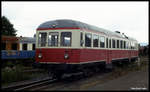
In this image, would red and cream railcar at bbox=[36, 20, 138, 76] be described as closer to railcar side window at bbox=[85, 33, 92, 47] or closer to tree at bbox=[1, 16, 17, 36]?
railcar side window at bbox=[85, 33, 92, 47]

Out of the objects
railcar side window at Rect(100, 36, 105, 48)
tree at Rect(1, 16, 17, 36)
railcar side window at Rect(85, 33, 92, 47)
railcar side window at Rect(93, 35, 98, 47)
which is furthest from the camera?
tree at Rect(1, 16, 17, 36)

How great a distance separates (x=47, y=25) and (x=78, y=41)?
2019 mm

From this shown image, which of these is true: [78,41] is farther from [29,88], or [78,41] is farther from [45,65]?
[29,88]

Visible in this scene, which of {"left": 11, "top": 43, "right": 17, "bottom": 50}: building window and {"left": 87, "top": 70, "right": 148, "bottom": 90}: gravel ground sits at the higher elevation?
{"left": 11, "top": 43, "right": 17, "bottom": 50}: building window

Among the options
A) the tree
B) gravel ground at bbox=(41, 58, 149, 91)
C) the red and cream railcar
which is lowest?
gravel ground at bbox=(41, 58, 149, 91)

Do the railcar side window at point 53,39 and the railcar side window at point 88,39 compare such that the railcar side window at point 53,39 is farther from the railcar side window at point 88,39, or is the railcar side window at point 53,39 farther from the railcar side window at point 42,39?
the railcar side window at point 88,39

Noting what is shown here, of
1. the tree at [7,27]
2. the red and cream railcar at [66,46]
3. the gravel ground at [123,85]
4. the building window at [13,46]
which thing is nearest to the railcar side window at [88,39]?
the red and cream railcar at [66,46]

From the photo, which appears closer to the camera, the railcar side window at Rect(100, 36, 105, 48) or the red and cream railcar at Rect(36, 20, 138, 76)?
the red and cream railcar at Rect(36, 20, 138, 76)

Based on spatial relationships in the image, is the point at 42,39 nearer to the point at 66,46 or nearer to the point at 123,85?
the point at 66,46

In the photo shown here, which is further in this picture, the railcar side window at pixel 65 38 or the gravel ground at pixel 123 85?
the railcar side window at pixel 65 38

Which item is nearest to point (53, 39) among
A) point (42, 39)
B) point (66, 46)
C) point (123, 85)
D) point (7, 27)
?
point (42, 39)

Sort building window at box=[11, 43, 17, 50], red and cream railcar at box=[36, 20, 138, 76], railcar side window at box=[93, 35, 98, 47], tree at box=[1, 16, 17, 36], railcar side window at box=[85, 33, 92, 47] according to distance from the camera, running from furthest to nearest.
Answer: tree at box=[1, 16, 17, 36]
building window at box=[11, 43, 17, 50]
railcar side window at box=[93, 35, 98, 47]
railcar side window at box=[85, 33, 92, 47]
red and cream railcar at box=[36, 20, 138, 76]

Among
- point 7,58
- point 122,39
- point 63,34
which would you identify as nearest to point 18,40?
point 7,58

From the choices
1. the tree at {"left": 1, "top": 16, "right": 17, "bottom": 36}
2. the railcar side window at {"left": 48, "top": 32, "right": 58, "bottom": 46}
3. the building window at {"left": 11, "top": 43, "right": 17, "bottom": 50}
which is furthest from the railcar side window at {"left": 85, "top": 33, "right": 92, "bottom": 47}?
the tree at {"left": 1, "top": 16, "right": 17, "bottom": 36}
